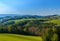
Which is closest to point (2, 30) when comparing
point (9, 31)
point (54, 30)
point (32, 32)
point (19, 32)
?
point (9, 31)

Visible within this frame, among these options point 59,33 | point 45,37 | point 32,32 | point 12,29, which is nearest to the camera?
point 45,37

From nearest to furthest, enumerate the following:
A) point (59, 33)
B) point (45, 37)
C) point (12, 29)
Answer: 1. point (45, 37)
2. point (59, 33)
3. point (12, 29)

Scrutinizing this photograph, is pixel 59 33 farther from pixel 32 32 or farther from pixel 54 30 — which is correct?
pixel 32 32

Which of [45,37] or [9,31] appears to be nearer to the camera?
[45,37]

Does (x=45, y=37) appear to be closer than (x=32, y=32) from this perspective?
Yes

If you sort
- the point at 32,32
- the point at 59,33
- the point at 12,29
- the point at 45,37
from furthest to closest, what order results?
1. the point at 12,29
2. the point at 32,32
3. the point at 59,33
4. the point at 45,37

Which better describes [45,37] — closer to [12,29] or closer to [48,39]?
[48,39]

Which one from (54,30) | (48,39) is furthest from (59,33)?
(48,39)

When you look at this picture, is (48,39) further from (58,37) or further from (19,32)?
(19,32)
